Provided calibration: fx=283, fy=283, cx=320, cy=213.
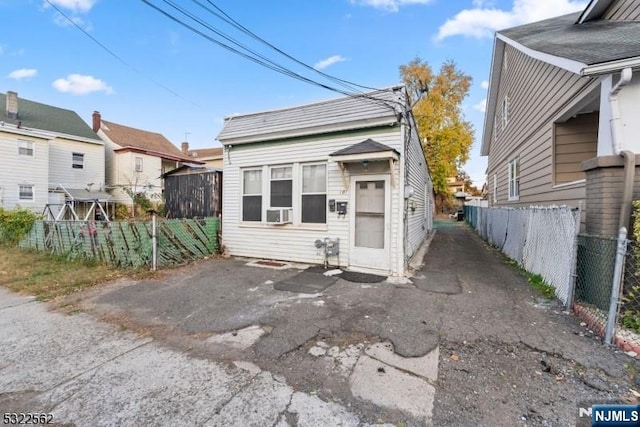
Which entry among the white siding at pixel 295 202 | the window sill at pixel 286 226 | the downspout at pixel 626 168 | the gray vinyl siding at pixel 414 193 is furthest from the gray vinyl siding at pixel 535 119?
the window sill at pixel 286 226

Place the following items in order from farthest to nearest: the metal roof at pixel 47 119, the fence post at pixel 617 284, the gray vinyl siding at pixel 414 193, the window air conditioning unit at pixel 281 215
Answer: the metal roof at pixel 47 119, the window air conditioning unit at pixel 281 215, the gray vinyl siding at pixel 414 193, the fence post at pixel 617 284

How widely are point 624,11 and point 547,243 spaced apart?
19.5ft

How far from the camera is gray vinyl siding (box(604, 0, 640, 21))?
6.02 m

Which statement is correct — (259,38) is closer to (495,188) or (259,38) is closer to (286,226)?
(286,226)

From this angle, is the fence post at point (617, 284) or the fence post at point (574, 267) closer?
the fence post at point (617, 284)

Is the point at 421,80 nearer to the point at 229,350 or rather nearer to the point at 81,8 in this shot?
the point at 81,8

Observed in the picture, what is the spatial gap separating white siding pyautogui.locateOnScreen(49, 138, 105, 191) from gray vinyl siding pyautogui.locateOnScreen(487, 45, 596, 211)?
24238 millimetres

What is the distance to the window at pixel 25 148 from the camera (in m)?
15.5

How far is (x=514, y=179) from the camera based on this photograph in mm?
10062

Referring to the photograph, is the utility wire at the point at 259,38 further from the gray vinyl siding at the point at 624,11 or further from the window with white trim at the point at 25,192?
the window with white trim at the point at 25,192

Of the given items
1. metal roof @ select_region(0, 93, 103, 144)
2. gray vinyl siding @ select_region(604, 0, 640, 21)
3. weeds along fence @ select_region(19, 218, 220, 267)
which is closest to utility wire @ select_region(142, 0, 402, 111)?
weeds along fence @ select_region(19, 218, 220, 267)

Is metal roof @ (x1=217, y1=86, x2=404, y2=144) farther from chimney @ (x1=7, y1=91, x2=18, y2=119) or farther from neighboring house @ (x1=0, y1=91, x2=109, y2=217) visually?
chimney @ (x1=7, y1=91, x2=18, y2=119)

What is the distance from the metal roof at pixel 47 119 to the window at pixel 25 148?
123 centimetres

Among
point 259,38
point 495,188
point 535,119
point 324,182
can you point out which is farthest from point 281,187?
point 495,188
